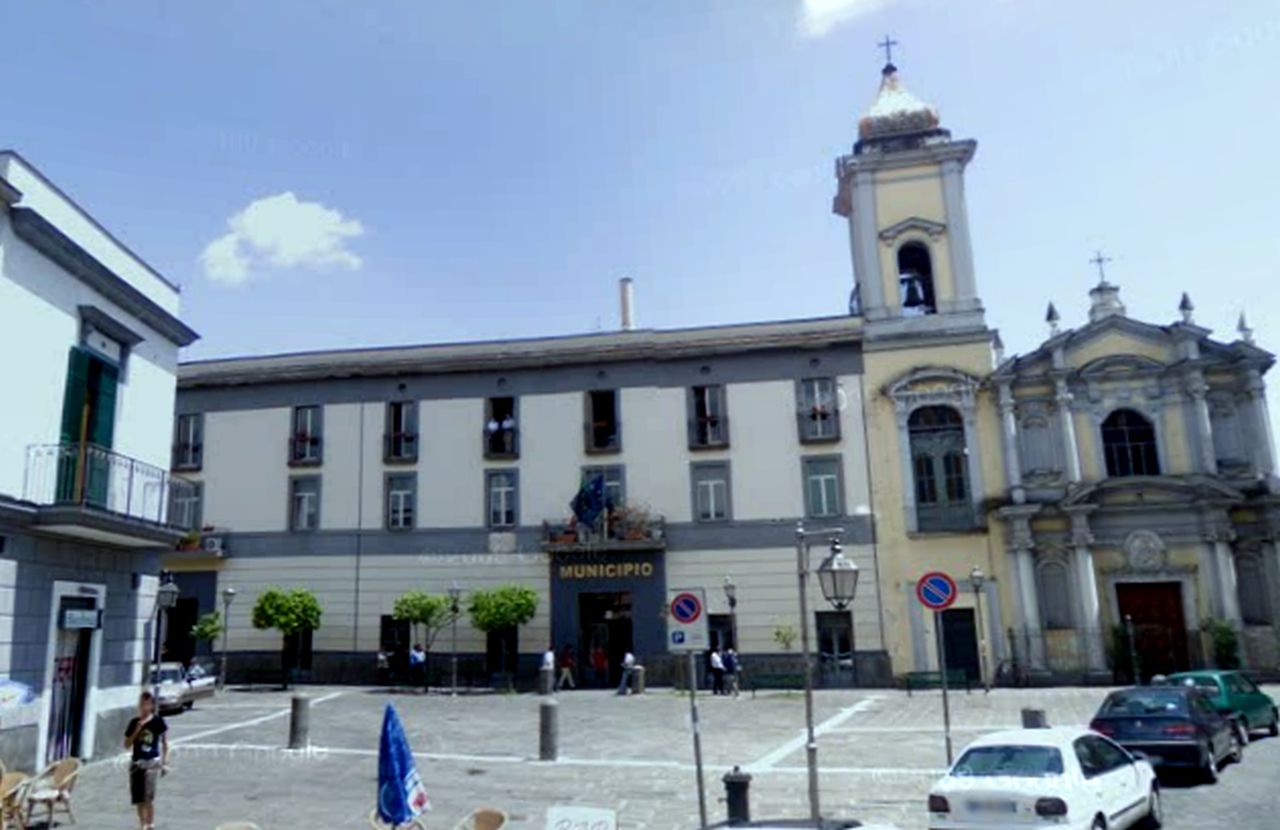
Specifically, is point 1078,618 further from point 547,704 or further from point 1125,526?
point 547,704

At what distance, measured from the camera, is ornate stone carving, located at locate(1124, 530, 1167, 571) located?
29.5 metres

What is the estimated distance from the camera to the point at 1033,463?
31344 mm

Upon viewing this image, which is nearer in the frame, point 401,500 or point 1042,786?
point 1042,786

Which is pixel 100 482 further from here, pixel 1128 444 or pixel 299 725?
pixel 1128 444

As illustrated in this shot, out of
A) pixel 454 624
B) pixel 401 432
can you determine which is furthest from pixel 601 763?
pixel 401 432

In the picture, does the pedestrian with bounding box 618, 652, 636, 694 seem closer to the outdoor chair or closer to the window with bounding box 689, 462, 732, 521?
the window with bounding box 689, 462, 732, 521

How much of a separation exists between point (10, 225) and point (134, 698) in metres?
8.68

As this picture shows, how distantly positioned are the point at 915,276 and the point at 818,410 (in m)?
6.27

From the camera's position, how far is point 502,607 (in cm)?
3116

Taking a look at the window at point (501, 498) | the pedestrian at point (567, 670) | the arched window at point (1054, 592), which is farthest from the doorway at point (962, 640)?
the window at point (501, 498)

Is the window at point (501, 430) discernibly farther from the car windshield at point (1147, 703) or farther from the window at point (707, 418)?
the car windshield at point (1147, 703)

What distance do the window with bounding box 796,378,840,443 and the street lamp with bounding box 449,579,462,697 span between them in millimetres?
12685

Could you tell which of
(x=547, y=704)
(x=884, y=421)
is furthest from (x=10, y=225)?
(x=884, y=421)

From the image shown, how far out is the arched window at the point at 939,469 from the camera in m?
31.5
